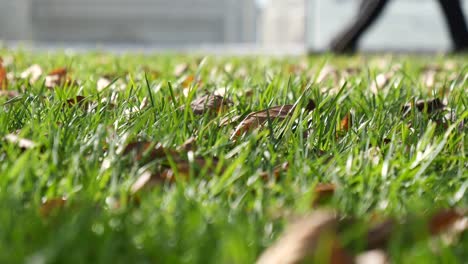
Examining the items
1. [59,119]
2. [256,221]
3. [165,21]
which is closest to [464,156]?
[256,221]

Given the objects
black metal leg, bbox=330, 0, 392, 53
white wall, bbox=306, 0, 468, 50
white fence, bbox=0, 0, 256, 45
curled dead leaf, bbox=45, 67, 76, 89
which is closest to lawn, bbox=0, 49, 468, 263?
curled dead leaf, bbox=45, 67, 76, 89

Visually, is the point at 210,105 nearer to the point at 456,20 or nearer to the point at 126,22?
the point at 456,20

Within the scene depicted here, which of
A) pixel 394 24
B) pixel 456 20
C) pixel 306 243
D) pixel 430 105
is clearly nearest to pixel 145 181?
pixel 306 243

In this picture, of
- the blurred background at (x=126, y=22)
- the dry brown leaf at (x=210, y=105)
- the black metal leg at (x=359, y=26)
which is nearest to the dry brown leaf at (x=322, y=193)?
the dry brown leaf at (x=210, y=105)

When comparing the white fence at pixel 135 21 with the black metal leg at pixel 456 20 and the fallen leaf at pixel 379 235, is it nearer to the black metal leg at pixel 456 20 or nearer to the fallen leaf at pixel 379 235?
the black metal leg at pixel 456 20

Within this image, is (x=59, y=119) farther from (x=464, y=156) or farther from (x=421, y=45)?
(x=421, y=45)
